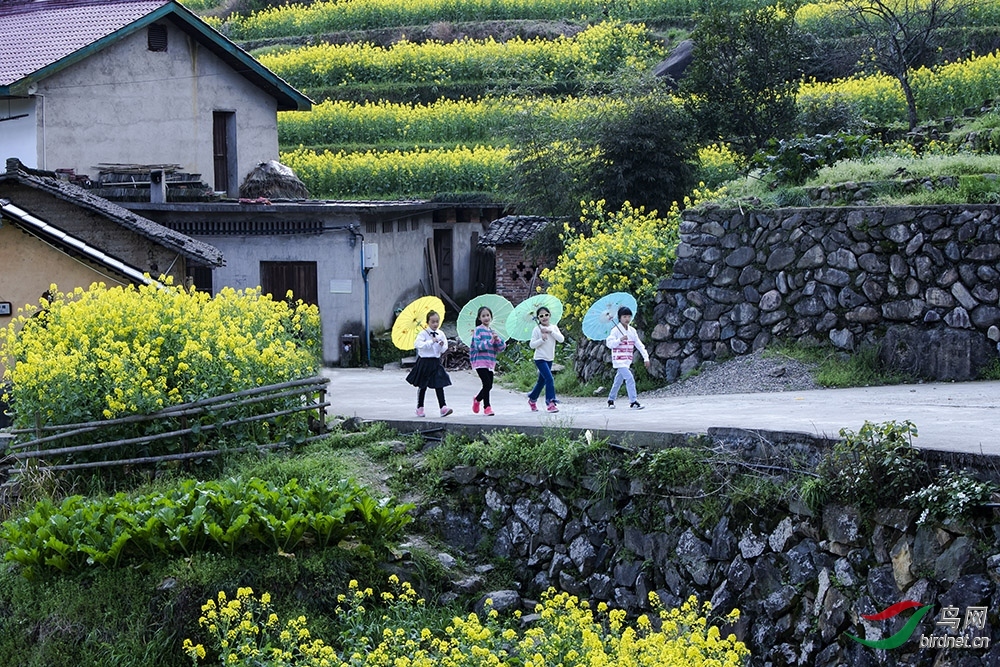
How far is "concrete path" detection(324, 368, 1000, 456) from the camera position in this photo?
1115 cm

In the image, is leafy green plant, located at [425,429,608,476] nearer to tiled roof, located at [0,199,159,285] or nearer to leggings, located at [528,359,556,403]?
leggings, located at [528,359,556,403]

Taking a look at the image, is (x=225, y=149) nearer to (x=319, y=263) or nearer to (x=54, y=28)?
(x=54, y=28)

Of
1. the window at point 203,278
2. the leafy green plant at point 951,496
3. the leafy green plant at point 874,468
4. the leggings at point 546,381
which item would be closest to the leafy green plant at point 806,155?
the leggings at point 546,381

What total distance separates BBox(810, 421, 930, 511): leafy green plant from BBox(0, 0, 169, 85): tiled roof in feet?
65.5

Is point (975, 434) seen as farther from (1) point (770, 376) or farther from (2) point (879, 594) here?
(1) point (770, 376)

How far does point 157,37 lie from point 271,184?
3.95 meters

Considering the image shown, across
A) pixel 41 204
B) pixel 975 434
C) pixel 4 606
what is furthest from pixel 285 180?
pixel 975 434

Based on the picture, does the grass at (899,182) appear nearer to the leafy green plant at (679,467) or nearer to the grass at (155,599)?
the leafy green plant at (679,467)

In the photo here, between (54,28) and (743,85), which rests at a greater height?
(54,28)

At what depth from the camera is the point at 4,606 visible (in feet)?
38.8

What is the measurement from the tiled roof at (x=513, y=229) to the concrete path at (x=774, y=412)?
8115 millimetres

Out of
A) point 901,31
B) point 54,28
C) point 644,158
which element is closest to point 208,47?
point 54,28

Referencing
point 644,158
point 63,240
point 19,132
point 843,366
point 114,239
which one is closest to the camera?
point 843,366

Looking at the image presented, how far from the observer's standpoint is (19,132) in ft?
85.8
